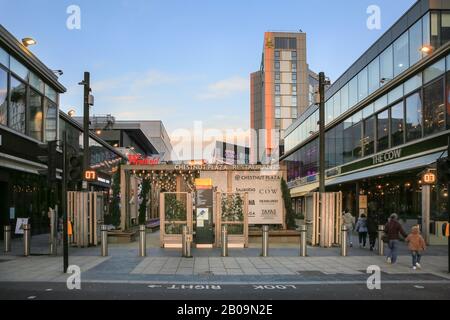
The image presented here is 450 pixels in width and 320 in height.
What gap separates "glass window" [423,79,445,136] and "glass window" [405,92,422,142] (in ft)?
2.17

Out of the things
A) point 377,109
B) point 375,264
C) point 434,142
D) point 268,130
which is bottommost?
point 375,264

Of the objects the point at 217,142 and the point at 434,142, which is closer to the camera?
the point at 434,142

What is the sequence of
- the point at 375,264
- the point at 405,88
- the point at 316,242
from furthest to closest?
the point at 405,88 → the point at 316,242 → the point at 375,264

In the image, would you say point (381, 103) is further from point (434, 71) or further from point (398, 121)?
point (434, 71)

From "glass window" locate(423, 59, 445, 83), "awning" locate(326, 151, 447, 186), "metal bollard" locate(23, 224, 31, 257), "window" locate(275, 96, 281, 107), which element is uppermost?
"window" locate(275, 96, 281, 107)

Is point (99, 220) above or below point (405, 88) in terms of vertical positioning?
below

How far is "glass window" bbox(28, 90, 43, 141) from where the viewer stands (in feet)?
87.5

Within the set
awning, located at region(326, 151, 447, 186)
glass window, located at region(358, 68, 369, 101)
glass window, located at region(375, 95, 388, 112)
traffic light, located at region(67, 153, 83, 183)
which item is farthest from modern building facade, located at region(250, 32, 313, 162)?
traffic light, located at region(67, 153, 83, 183)

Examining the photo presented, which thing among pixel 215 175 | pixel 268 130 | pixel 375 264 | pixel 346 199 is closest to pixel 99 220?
pixel 215 175

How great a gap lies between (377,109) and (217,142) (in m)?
10.8

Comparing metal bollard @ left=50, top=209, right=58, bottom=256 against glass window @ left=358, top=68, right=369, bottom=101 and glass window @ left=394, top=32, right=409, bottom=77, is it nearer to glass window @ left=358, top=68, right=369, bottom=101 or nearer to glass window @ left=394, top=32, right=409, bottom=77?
glass window @ left=394, top=32, right=409, bottom=77

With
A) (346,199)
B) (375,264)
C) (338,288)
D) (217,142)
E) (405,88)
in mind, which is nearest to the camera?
(338,288)

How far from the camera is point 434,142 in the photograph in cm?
2391
